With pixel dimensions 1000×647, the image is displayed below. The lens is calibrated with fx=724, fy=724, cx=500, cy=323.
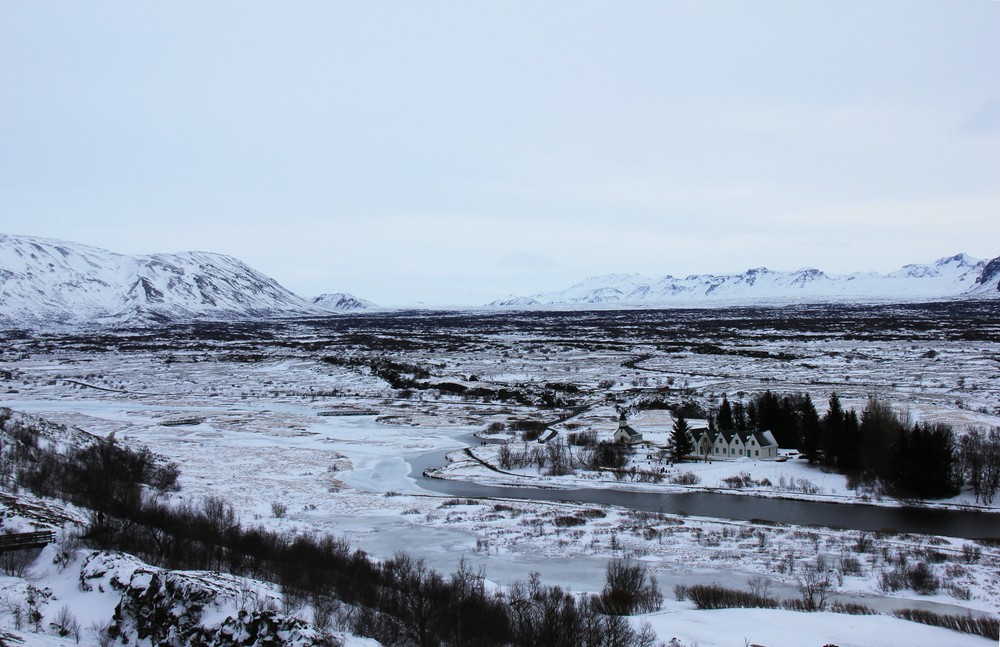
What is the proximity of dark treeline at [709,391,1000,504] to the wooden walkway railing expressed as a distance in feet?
113

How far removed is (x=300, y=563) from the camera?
20828 millimetres

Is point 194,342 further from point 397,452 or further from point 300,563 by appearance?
point 300,563

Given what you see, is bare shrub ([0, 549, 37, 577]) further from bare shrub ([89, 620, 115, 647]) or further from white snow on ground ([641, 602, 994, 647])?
white snow on ground ([641, 602, 994, 647])

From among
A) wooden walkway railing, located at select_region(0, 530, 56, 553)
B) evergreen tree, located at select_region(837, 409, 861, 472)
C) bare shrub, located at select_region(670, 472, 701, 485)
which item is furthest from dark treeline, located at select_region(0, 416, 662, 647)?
evergreen tree, located at select_region(837, 409, 861, 472)

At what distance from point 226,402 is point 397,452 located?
28.2m

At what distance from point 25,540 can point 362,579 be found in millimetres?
7912

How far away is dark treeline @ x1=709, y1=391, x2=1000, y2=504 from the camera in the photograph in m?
33.8

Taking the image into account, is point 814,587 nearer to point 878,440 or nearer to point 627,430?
point 878,440

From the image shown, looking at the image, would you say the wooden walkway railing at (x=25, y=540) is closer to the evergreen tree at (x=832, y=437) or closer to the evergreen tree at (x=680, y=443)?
the evergreen tree at (x=680, y=443)

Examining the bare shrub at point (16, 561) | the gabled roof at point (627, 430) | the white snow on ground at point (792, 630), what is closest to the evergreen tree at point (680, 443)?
the gabled roof at point (627, 430)

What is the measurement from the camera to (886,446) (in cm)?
3825

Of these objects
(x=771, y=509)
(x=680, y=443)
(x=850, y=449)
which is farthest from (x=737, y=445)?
(x=771, y=509)

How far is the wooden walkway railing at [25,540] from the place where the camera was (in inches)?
638

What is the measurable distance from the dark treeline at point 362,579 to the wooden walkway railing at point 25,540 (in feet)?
4.16
